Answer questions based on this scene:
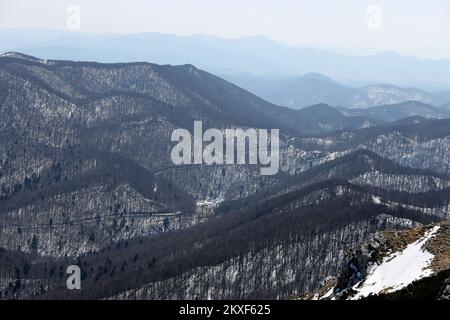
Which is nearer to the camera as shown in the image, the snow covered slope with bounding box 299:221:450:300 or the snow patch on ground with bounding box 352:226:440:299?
the snow covered slope with bounding box 299:221:450:300

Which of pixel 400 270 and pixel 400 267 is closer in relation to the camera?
pixel 400 270

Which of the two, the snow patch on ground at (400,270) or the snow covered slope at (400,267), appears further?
the snow patch on ground at (400,270)
